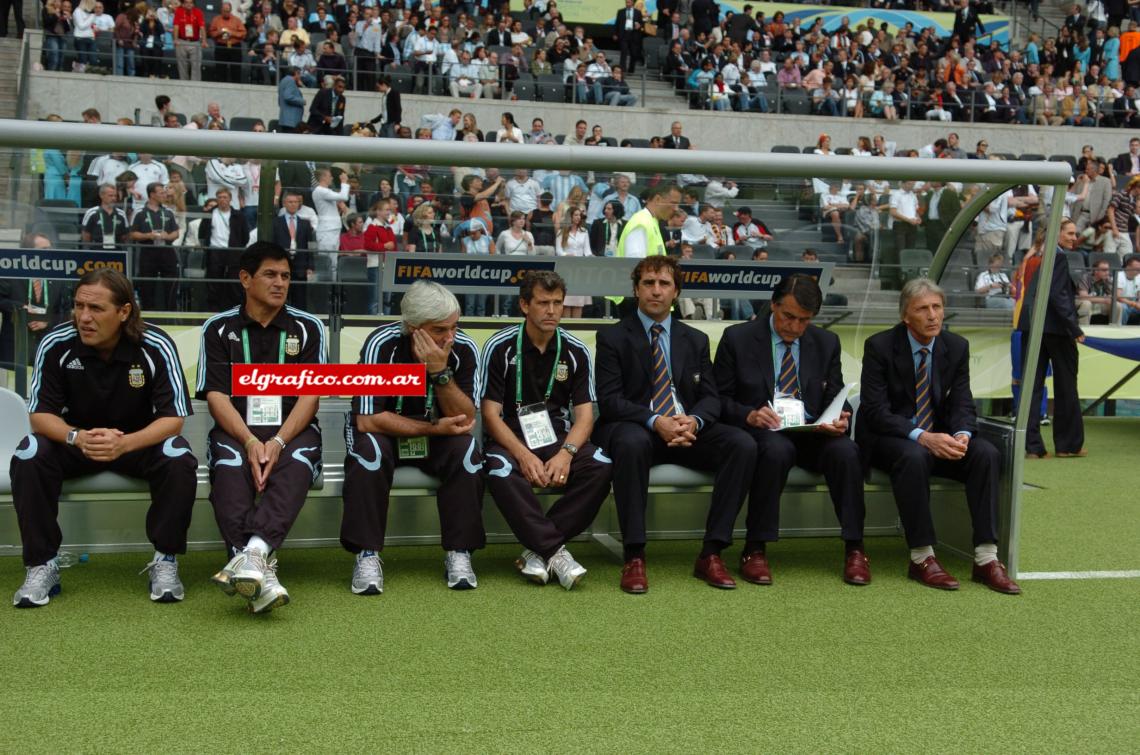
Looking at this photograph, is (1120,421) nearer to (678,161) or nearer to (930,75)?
(678,161)

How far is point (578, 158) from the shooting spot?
4652mm

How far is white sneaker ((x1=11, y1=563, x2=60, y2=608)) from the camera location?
4.42m

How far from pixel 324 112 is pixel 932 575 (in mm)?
13473

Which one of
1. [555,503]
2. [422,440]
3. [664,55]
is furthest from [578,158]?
[664,55]

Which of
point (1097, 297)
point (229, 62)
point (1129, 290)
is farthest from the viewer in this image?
point (229, 62)

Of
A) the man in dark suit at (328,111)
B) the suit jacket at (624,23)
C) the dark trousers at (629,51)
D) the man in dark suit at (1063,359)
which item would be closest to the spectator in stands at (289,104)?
the man in dark suit at (328,111)

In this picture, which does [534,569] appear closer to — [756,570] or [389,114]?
[756,570]

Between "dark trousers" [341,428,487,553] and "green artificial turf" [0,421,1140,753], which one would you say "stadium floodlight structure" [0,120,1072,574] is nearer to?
"green artificial turf" [0,421,1140,753]

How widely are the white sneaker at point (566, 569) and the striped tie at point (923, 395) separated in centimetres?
179

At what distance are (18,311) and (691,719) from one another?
147 inches

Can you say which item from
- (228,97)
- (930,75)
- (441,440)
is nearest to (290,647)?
(441,440)

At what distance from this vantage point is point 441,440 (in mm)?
5008

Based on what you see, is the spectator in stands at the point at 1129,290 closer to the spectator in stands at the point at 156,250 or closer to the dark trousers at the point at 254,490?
the dark trousers at the point at 254,490

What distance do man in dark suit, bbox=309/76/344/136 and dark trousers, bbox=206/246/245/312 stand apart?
37.0ft
